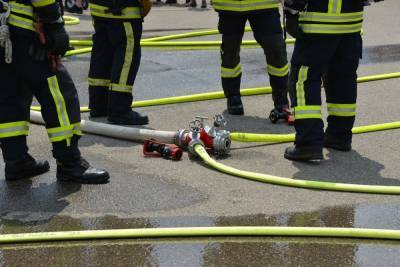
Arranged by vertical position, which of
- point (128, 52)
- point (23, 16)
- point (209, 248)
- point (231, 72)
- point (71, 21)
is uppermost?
point (23, 16)

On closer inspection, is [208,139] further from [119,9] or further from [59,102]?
[119,9]

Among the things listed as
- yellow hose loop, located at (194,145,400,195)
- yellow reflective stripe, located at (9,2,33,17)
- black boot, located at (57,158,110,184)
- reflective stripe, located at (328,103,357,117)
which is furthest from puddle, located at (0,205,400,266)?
reflective stripe, located at (328,103,357,117)

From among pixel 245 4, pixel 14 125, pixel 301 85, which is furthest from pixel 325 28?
pixel 14 125

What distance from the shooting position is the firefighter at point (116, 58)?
6.28 meters

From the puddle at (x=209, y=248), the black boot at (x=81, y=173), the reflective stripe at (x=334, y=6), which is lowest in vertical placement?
the puddle at (x=209, y=248)

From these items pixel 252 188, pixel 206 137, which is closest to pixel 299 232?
pixel 252 188

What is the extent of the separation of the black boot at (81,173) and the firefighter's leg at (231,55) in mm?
2033

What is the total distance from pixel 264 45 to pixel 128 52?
A: 1.12 m

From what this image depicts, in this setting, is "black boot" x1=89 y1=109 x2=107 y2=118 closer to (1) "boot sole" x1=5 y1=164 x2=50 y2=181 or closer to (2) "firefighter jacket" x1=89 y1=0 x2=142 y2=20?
(2) "firefighter jacket" x1=89 y1=0 x2=142 y2=20

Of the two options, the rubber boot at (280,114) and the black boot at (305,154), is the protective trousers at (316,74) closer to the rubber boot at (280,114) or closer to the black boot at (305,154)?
the black boot at (305,154)

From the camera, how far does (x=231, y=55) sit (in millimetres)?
→ 6750

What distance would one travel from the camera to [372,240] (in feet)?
13.5

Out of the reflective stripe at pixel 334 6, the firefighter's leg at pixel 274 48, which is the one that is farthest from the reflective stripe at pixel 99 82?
the reflective stripe at pixel 334 6

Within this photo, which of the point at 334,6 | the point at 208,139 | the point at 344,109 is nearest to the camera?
the point at 334,6
